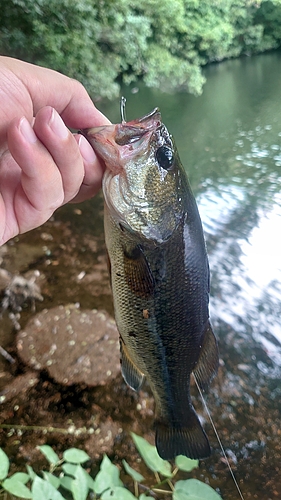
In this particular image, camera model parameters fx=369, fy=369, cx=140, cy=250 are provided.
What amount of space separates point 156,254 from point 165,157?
36 centimetres

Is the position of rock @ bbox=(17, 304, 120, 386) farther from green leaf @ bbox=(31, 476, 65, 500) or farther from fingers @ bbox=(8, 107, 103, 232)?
fingers @ bbox=(8, 107, 103, 232)

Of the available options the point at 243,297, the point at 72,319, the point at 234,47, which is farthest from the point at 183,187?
the point at 234,47

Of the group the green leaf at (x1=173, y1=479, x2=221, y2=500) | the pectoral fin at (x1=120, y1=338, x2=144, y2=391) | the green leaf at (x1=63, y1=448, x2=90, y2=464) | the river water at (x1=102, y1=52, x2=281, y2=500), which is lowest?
the river water at (x1=102, y1=52, x2=281, y2=500)

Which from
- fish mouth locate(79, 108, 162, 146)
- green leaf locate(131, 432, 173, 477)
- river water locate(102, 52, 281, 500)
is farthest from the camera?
river water locate(102, 52, 281, 500)

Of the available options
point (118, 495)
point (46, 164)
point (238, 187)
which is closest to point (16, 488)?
point (118, 495)

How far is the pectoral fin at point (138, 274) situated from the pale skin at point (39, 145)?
335 millimetres

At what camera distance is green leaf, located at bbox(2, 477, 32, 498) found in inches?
61.0

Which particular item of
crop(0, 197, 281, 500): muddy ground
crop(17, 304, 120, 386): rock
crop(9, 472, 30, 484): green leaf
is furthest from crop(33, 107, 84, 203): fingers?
crop(17, 304, 120, 386): rock

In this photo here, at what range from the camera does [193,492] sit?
1583 millimetres

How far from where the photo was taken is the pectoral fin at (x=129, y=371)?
1.57 m

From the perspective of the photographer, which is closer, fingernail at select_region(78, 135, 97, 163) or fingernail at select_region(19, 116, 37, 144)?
fingernail at select_region(19, 116, 37, 144)

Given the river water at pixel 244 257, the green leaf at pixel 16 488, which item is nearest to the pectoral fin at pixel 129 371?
the green leaf at pixel 16 488

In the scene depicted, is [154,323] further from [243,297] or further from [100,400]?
[243,297]

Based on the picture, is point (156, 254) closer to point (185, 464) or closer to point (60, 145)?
Result: point (60, 145)
